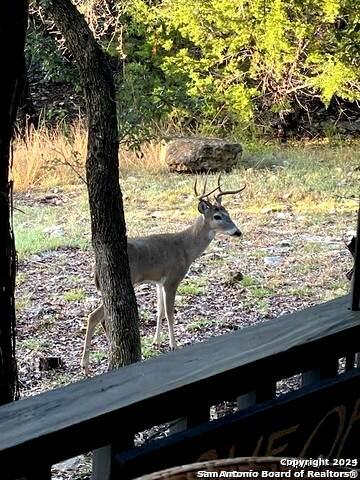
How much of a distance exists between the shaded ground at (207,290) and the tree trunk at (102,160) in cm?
71

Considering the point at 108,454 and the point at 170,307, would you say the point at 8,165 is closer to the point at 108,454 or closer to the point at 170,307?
the point at 108,454

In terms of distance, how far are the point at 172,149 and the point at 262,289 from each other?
13.4 ft

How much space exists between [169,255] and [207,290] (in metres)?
0.51

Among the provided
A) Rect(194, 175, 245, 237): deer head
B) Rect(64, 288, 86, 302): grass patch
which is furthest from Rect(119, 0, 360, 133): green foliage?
Rect(64, 288, 86, 302): grass patch

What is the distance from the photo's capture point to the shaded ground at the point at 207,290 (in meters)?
4.62

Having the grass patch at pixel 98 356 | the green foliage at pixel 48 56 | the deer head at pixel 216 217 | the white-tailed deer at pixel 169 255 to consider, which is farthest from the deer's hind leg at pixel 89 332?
the green foliage at pixel 48 56

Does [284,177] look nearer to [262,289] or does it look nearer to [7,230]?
[262,289]

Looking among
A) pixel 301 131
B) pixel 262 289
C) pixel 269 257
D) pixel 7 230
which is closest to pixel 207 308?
pixel 262 289

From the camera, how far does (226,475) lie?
100 centimetres

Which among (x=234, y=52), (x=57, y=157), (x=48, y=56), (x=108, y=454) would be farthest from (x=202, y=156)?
(x=108, y=454)

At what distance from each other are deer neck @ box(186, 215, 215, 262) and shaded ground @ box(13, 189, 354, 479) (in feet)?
0.90

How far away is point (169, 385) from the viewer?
1.26 m

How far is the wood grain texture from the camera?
3.65 feet

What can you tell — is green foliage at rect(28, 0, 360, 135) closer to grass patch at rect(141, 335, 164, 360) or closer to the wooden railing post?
grass patch at rect(141, 335, 164, 360)
